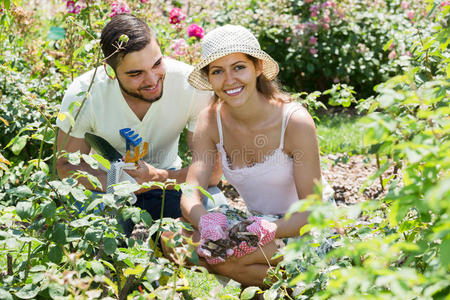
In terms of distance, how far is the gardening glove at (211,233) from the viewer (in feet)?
7.93

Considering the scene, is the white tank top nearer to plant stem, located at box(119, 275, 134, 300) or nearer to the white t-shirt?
the white t-shirt

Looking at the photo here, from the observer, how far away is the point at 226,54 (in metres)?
2.60

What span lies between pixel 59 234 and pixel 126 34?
1329 mm

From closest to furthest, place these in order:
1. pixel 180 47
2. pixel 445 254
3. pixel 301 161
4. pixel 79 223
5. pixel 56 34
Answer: pixel 445 254
pixel 79 223
pixel 301 161
pixel 180 47
pixel 56 34

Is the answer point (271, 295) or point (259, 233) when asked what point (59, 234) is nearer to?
point (271, 295)

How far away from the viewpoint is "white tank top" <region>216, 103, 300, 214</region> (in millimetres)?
2709

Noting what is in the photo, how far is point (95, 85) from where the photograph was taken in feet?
10.2

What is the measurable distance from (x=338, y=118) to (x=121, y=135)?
3007 mm

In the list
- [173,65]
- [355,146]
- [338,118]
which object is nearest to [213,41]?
[173,65]

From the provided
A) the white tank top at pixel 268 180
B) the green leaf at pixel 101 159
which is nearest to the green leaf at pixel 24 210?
the green leaf at pixel 101 159

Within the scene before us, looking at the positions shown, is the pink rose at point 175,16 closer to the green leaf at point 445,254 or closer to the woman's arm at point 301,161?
the woman's arm at point 301,161

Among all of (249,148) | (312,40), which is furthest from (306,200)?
(312,40)

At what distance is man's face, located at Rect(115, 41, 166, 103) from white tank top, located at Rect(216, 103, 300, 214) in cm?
37

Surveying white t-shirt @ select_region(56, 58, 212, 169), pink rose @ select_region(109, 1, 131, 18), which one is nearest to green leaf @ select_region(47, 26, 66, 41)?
pink rose @ select_region(109, 1, 131, 18)
